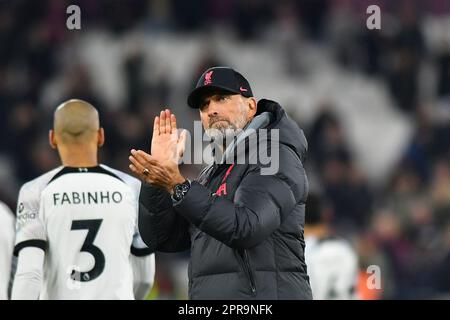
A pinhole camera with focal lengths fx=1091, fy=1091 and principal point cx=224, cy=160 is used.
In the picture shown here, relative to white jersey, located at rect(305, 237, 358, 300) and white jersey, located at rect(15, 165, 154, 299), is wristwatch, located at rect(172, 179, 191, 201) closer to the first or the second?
white jersey, located at rect(15, 165, 154, 299)

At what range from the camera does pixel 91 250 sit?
5.26m

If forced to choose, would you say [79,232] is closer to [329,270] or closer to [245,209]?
[245,209]

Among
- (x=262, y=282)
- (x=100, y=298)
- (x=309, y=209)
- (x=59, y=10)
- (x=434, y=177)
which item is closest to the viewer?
(x=262, y=282)

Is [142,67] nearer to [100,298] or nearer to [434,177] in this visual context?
[434,177]

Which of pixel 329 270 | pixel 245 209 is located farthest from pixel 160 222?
pixel 329 270

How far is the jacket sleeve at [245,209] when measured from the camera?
13.1ft

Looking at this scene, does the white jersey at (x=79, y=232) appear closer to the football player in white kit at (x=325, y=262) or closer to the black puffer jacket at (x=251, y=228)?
the black puffer jacket at (x=251, y=228)

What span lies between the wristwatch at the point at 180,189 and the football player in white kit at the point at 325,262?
3.11m

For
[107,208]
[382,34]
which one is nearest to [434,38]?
[382,34]

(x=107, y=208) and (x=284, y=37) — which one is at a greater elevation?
(x=284, y=37)

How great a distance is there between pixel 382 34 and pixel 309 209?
6163 mm

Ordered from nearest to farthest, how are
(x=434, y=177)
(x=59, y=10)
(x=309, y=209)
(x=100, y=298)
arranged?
(x=100, y=298) → (x=309, y=209) → (x=434, y=177) → (x=59, y=10)

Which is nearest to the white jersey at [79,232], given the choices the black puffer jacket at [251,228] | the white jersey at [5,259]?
the white jersey at [5,259]

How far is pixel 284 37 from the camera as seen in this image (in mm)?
13344
